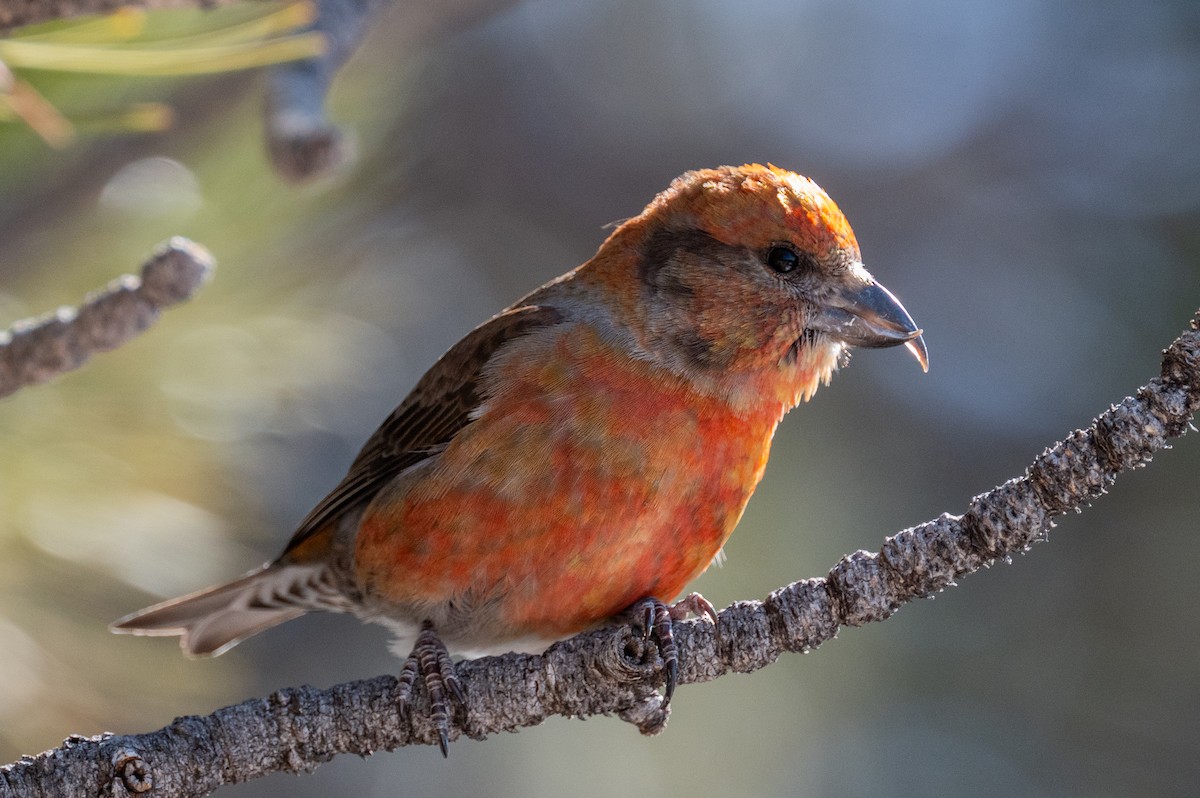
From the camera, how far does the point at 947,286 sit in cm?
549

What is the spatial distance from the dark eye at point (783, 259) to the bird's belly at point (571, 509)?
0.32m

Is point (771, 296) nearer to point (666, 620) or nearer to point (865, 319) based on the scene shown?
point (865, 319)

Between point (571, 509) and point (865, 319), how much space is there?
2.45ft

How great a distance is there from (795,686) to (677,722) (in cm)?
49

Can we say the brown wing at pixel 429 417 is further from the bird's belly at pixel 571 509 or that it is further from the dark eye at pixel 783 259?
the dark eye at pixel 783 259

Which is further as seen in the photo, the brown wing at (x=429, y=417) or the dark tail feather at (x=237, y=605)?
the dark tail feather at (x=237, y=605)

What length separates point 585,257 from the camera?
565 cm

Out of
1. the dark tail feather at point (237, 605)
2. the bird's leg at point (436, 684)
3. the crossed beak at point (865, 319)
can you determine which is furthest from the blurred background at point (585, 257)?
the crossed beak at point (865, 319)

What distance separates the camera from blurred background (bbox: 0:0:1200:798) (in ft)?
9.52

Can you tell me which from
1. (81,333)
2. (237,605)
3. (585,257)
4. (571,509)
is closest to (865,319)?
(571,509)

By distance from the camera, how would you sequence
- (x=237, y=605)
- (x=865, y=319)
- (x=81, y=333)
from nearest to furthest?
(x=81, y=333) → (x=865, y=319) → (x=237, y=605)

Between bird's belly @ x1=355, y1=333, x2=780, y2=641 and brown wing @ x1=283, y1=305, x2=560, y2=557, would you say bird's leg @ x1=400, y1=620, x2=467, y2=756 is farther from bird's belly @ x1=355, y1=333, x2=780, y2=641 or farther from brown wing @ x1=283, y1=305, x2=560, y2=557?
brown wing @ x1=283, y1=305, x2=560, y2=557

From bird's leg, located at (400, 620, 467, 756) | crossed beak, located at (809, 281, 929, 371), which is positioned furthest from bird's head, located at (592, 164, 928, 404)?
bird's leg, located at (400, 620, 467, 756)

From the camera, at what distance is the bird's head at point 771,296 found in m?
2.69
